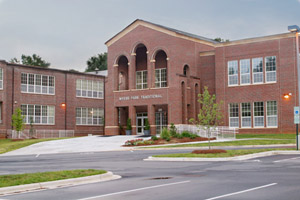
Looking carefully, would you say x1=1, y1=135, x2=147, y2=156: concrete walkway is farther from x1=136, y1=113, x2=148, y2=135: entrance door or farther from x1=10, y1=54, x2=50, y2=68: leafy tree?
x1=10, y1=54, x2=50, y2=68: leafy tree

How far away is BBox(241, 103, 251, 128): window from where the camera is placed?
43594 mm

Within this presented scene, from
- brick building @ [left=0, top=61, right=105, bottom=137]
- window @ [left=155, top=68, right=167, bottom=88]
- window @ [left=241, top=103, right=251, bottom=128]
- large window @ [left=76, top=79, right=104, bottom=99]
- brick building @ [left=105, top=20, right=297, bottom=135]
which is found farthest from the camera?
large window @ [left=76, top=79, right=104, bottom=99]

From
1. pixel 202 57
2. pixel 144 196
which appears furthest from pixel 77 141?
pixel 144 196

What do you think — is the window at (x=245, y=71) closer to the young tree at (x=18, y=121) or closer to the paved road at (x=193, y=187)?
the young tree at (x=18, y=121)

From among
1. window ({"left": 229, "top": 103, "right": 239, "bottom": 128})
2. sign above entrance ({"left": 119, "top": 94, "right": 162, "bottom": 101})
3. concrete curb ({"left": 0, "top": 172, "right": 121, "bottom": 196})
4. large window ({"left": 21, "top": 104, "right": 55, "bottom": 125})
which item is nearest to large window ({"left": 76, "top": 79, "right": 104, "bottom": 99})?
large window ({"left": 21, "top": 104, "right": 55, "bottom": 125})

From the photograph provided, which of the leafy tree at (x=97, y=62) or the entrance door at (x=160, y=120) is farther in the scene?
the leafy tree at (x=97, y=62)

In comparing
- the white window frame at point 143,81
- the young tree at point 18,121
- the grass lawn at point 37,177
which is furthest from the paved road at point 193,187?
the white window frame at point 143,81

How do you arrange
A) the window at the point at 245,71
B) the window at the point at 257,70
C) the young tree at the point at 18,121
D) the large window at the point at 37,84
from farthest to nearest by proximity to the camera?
the large window at the point at 37,84 → the young tree at the point at 18,121 → the window at the point at 245,71 → the window at the point at 257,70

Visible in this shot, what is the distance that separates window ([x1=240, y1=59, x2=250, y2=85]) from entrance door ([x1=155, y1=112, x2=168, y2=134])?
8.76m

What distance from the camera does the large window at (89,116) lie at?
56750 mm

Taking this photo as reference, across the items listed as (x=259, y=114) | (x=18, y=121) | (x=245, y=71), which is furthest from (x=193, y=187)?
(x=18, y=121)

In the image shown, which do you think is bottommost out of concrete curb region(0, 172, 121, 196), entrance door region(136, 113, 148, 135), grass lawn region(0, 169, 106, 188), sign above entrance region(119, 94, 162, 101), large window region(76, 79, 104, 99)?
concrete curb region(0, 172, 121, 196)

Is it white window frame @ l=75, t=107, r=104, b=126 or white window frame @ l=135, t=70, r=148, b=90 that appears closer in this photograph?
white window frame @ l=135, t=70, r=148, b=90

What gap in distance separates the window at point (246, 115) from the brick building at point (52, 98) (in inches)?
852
